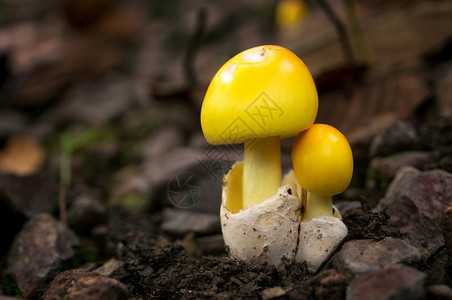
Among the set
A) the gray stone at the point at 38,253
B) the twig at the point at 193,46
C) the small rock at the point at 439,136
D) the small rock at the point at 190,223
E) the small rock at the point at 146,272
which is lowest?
the small rock at the point at 190,223

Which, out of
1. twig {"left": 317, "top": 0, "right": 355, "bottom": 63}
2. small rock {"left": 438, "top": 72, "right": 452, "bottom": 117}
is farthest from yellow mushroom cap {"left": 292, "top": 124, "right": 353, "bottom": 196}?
twig {"left": 317, "top": 0, "right": 355, "bottom": 63}

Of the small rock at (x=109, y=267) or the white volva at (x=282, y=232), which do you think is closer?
the white volva at (x=282, y=232)

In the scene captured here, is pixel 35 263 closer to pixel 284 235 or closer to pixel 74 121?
pixel 284 235

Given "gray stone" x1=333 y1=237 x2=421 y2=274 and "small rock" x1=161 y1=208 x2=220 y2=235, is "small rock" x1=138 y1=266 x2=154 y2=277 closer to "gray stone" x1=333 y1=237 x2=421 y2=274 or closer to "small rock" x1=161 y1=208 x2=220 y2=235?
"small rock" x1=161 y1=208 x2=220 y2=235

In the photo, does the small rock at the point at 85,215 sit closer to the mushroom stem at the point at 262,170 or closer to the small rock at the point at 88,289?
the small rock at the point at 88,289

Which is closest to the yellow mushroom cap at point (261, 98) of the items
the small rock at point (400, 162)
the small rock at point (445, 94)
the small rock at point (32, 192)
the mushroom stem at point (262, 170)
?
the mushroom stem at point (262, 170)

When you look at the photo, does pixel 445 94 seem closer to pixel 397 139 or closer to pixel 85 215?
pixel 397 139

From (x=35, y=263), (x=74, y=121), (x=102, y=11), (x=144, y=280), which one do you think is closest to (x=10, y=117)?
(x=74, y=121)
